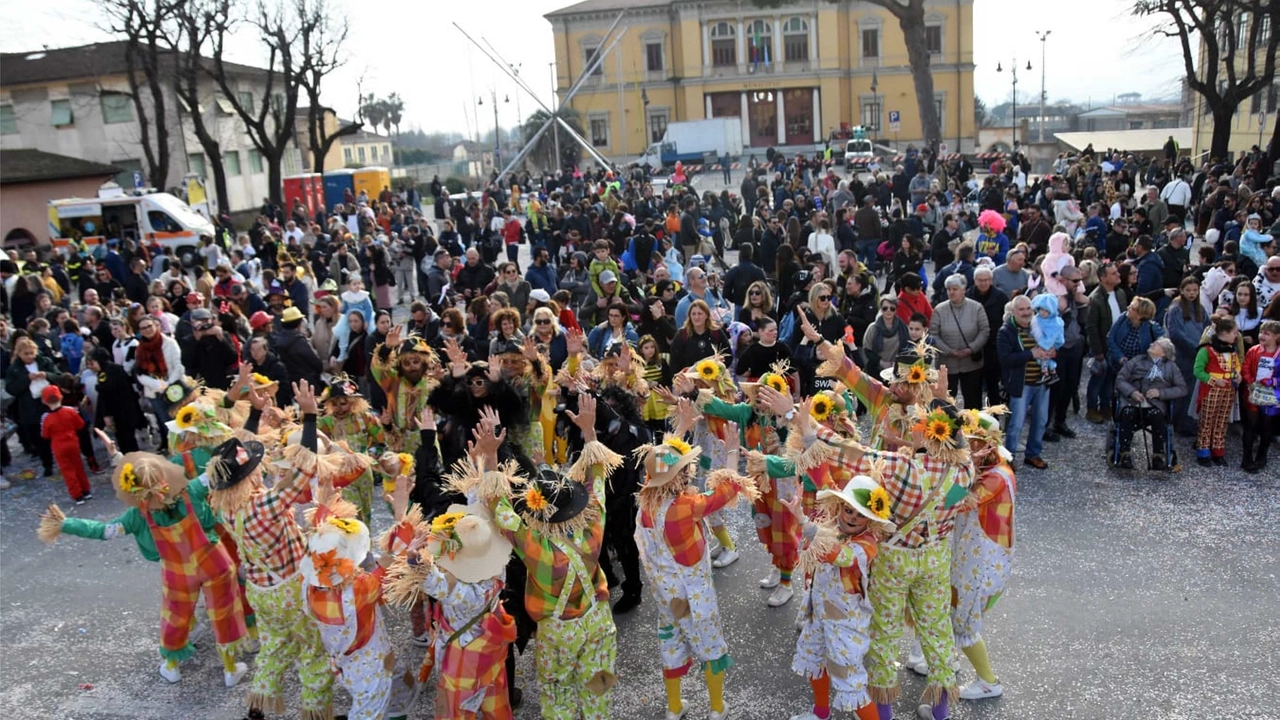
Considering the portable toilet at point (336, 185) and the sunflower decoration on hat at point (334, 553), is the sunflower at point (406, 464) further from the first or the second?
the portable toilet at point (336, 185)

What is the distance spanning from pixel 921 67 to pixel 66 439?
30.7 meters

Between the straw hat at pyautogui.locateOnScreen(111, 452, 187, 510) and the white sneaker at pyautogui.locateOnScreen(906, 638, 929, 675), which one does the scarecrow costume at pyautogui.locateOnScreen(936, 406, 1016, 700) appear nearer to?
the white sneaker at pyautogui.locateOnScreen(906, 638, 929, 675)

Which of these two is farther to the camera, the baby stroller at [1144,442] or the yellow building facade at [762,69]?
the yellow building facade at [762,69]

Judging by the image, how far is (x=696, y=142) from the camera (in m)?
42.9

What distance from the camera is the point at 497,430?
583 cm

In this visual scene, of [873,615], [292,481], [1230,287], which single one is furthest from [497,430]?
[1230,287]

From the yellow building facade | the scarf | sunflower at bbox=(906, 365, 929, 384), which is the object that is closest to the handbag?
sunflower at bbox=(906, 365, 929, 384)

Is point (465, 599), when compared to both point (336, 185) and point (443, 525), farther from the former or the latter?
point (336, 185)

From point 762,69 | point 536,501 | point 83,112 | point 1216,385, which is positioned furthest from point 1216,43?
point 83,112

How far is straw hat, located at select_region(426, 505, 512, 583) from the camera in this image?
415 centimetres

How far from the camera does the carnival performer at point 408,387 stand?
22.0ft

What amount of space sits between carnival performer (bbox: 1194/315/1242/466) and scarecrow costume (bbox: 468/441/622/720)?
609 centimetres

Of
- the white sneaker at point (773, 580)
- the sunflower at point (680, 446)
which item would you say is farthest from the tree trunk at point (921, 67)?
the sunflower at point (680, 446)

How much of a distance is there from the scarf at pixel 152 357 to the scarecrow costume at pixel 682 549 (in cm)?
671
